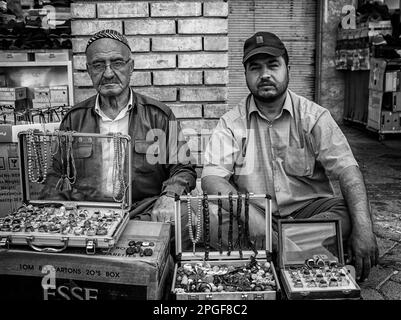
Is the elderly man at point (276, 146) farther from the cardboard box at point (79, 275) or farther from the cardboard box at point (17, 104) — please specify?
the cardboard box at point (17, 104)

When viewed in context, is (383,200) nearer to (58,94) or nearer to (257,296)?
(257,296)

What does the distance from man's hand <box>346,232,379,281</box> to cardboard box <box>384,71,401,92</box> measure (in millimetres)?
5504

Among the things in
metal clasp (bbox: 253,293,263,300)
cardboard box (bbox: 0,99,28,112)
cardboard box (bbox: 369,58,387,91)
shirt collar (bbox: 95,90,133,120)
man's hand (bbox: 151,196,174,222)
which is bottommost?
metal clasp (bbox: 253,293,263,300)

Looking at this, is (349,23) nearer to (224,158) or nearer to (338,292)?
(224,158)

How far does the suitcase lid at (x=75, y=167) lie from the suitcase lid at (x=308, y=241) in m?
0.92

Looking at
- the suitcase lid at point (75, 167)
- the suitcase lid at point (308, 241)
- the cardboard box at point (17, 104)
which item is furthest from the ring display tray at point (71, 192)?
the cardboard box at point (17, 104)

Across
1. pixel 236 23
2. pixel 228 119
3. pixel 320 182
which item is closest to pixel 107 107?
pixel 228 119

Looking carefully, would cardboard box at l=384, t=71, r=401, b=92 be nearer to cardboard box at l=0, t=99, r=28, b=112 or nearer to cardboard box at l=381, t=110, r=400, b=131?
cardboard box at l=381, t=110, r=400, b=131

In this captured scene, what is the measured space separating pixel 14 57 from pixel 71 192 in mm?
3015

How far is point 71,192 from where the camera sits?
10.6 feet

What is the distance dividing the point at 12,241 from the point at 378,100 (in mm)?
6873

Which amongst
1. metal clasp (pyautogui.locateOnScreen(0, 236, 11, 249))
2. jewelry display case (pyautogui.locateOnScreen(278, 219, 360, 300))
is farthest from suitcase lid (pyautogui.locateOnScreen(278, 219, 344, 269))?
metal clasp (pyautogui.locateOnScreen(0, 236, 11, 249))

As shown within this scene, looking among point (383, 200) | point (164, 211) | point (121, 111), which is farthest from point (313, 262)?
point (383, 200)

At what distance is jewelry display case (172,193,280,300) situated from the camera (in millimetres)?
2352
